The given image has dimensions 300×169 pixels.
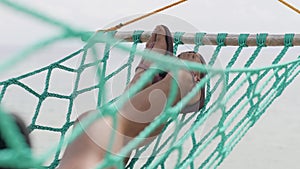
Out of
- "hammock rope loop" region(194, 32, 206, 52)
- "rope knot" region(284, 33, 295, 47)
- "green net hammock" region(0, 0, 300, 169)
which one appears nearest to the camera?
"green net hammock" region(0, 0, 300, 169)

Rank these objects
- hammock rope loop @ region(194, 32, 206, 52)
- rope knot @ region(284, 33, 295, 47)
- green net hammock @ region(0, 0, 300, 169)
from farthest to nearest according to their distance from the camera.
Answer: hammock rope loop @ region(194, 32, 206, 52), rope knot @ region(284, 33, 295, 47), green net hammock @ region(0, 0, 300, 169)

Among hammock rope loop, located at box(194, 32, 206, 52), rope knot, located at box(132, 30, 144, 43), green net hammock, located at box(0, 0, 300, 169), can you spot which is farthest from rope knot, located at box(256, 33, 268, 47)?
rope knot, located at box(132, 30, 144, 43)

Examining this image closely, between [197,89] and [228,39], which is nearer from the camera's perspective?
[197,89]

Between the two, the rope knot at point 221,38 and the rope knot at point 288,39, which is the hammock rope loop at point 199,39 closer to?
the rope knot at point 221,38

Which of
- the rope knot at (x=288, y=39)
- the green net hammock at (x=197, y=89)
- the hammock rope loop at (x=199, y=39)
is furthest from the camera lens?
the hammock rope loop at (x=199, y=39)

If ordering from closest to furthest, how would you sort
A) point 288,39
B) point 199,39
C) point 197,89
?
1. point 197,89
2. point 288,39
3. point 199,39

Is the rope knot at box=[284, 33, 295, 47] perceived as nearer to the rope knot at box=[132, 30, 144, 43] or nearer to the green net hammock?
the green net hammock

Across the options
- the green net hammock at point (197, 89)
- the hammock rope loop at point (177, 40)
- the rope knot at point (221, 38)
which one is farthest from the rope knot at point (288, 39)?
the hammock rope loop at point (177, 40)

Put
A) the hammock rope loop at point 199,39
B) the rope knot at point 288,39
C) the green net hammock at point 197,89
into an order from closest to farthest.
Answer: the green net hammock at point 197,89, the rope knot at point 288,39, the hammock rope loop at point 199,39

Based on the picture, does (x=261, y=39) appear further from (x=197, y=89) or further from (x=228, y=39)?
(x=197, y=89)

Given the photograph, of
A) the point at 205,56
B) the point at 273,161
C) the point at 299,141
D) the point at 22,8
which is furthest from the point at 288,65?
the point at 299,141

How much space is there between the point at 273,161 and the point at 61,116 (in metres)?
1.29

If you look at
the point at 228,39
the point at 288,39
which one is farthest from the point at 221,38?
the point at 288,39

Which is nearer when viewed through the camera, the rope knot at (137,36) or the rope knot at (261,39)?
the rope knot at (261,39)
